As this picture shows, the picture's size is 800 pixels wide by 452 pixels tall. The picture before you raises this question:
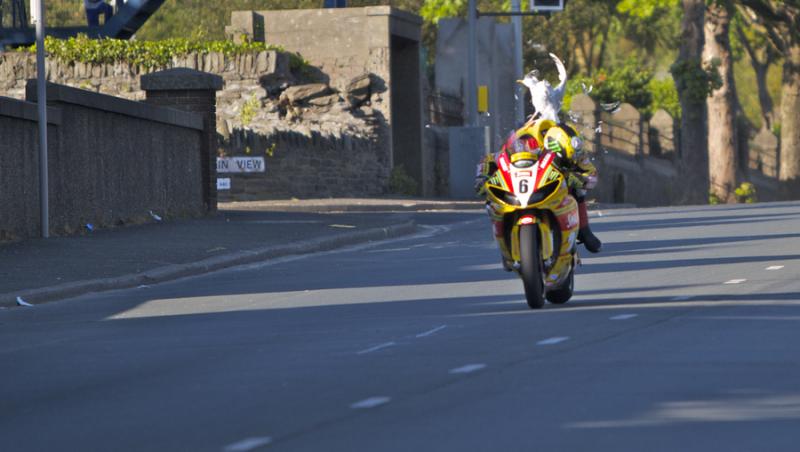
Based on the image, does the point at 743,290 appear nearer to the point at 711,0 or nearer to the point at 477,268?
the point at 477,268

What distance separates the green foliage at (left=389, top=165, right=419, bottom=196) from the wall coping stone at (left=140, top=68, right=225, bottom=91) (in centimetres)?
1131

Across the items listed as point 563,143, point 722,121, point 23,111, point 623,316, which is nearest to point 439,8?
point 722,121

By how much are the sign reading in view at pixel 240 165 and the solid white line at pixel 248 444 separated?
2692cm

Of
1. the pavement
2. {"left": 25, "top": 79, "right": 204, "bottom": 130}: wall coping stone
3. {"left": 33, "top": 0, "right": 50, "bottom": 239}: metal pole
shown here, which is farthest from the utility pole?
{"left": 25, "top": 79, "right": 204, "bottom": 130}: wall coping stone

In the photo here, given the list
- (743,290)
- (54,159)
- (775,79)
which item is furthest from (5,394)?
(775,79)

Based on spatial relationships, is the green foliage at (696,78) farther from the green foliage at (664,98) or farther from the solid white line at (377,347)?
the solid white line at (377,347)

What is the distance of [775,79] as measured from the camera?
95.0m

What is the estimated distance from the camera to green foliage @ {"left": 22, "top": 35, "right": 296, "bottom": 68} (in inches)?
1554

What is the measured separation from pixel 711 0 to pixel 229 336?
35.1 m

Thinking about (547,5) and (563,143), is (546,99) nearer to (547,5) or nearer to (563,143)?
(563,143)

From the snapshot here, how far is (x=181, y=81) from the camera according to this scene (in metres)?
29.0

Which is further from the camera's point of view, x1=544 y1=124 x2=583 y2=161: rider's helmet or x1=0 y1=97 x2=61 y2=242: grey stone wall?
x1=0 y1=97 x2=61 y2=242: grey stone wall

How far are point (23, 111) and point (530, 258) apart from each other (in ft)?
35.9

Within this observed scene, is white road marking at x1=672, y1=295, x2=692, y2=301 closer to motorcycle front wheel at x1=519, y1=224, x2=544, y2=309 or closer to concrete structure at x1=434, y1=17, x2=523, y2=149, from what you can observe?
motorcycle front wheel at x1=519, y1=224, x2=544, y2=309
